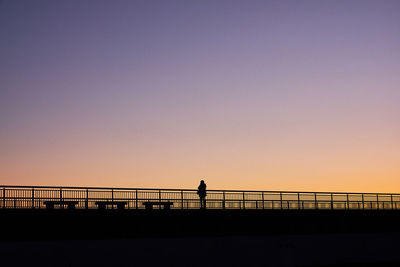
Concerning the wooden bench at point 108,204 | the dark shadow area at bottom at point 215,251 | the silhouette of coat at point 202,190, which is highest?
the silhouette of coat at point 202,190

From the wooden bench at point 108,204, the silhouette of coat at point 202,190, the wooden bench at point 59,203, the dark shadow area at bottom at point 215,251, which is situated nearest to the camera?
the dark shadow area at bottom at point 215,251

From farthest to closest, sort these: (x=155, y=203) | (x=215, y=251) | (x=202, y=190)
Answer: (x=202, y=190) → (x=155, y=203) → (x=215, y=251)

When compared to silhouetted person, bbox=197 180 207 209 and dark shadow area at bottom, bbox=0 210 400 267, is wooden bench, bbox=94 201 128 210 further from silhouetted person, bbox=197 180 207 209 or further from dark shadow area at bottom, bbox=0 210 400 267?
silhouetted person, bbox=197 180 207 209

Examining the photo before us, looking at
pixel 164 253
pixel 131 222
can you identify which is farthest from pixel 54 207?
pixel 164 253

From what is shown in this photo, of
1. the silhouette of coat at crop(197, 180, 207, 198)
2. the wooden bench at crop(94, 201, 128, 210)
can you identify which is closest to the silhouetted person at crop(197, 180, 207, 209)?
the silhouette of coat at crop(197, 180, 207, 198)

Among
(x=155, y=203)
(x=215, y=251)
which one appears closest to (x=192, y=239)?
(x=215, y=251)

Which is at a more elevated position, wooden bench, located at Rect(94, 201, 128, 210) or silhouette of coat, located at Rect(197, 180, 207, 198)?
silhouette of coat, located at Rect(197, 180, 207, 198)

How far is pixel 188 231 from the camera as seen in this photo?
118 ft

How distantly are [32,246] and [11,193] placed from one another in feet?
11.3

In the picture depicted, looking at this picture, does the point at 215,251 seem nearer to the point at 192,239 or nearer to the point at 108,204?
the point at 192,239

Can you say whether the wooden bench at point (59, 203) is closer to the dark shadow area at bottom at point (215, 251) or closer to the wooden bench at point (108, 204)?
the wooden bench at point (108, 204)

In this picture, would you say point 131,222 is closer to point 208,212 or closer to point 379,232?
point 208,212

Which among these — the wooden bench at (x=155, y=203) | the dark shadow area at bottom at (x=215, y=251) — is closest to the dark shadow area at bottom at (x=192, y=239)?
the dark shadow area at bottom at (x=215, y=251)

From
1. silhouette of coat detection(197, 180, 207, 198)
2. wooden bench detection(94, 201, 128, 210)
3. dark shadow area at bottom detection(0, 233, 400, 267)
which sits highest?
silhouette of coat detection(197, 180, 207, 198)
